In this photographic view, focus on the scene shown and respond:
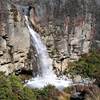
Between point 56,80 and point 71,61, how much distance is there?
2.76m

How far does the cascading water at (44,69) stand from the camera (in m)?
23.7

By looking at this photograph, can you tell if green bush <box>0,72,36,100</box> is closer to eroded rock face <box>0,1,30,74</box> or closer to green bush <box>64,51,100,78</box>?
eroded rock face <box>0,1,30,74</box>

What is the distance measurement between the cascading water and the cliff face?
1.59 feet

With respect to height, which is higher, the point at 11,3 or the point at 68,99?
the point at 11,3

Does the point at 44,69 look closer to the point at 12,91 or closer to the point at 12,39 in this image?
the point at 12,39

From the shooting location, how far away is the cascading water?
23661mm

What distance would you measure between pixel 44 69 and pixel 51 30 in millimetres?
2837

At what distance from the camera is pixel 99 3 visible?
1137 inches

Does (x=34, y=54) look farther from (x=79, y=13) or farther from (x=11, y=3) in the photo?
(x=79, y=13)

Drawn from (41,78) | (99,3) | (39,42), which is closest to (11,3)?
(39,42)

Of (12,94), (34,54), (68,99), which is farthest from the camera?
(34,54)

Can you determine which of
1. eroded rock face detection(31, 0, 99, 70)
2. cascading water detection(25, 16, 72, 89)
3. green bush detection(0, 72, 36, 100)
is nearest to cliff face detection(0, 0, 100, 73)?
eroded rock face detection(31, 0, 99, 70)

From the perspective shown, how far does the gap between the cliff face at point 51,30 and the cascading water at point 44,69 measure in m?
0.48

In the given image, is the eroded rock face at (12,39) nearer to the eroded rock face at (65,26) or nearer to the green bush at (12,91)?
the green bush at (12,91)
